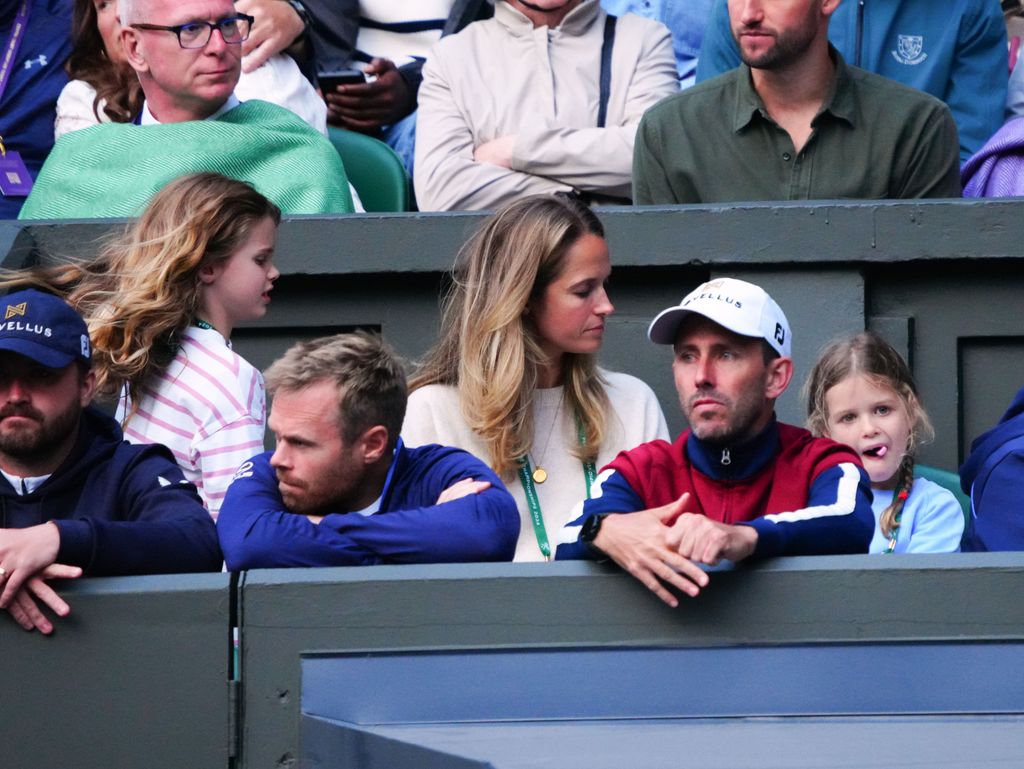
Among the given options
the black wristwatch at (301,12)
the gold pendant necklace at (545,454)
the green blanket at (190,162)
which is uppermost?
the black wristwatch at (301,12)

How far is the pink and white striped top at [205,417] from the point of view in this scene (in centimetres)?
469

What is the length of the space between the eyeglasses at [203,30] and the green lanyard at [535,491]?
69.7 inches

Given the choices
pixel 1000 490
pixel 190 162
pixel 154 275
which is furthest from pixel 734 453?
pixel 190 162

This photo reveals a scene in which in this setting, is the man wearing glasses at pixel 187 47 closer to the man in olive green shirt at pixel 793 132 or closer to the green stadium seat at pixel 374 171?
the green stadium seat at pixel 374 171

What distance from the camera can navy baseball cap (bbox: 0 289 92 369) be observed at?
13.8 feet

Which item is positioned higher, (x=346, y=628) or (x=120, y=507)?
(x=120, y=507)

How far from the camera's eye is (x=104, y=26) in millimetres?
6496

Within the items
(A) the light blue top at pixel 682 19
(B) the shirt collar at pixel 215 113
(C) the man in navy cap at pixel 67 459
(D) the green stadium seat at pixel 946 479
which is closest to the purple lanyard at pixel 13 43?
(B) the shirt collar at pixel 215 113

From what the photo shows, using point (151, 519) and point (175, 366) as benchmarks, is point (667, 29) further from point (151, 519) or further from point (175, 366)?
point (151, 519)

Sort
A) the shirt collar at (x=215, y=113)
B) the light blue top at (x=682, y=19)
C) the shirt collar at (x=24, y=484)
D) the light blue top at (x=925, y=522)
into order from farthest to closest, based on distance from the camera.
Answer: the light blue top at (x=682, y=19), the shirt collar at (x=215, y=113), the light blue top at (x=925, y=522), the shirt collar at (x=24, y=484)

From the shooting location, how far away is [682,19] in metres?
7.24

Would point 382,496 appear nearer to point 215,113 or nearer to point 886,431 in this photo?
point 886,431

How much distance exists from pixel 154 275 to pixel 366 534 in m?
1.14

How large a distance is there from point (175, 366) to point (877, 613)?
189cm
